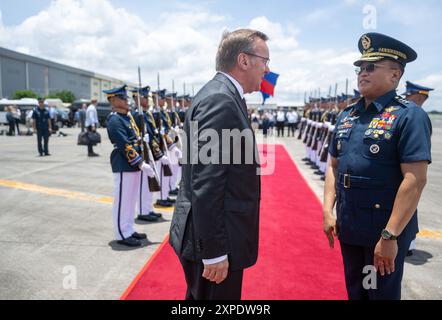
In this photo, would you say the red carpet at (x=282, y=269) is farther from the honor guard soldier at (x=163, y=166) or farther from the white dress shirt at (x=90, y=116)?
the white dress shirt at (x=90, y=116)

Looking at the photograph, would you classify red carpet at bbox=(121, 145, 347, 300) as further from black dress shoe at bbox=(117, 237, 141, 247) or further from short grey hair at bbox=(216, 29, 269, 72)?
short grey hair at bbox=(216, 29, 269, 72)

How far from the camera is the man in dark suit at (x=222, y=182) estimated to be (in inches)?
65.2

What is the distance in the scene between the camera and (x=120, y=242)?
14.5ft

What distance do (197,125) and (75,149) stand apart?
563 inches

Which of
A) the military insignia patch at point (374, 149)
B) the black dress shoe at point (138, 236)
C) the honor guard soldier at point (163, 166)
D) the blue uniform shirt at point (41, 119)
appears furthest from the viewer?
the blue uniform shirt at point (41, 119)

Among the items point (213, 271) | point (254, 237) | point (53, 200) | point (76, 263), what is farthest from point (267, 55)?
point (53, 200)

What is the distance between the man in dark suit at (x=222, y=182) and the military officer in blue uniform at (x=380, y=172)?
2.32 feet

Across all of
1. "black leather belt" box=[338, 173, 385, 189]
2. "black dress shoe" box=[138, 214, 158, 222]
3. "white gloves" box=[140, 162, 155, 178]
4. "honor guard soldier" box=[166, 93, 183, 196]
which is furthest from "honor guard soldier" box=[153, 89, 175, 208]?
"black leather belt" box=[338, 173, 385, 189]

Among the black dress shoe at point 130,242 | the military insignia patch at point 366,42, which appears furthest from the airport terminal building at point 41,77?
the military insignia patch at point 366,42

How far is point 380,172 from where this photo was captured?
2057 millimetres

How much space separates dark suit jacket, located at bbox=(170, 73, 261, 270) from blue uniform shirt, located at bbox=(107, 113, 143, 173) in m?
2.57

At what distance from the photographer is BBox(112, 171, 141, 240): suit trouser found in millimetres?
4379

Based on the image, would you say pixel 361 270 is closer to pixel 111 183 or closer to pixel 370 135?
pixel 370 135

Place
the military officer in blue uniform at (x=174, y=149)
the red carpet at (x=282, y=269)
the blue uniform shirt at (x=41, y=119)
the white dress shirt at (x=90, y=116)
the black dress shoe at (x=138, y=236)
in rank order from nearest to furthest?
1. the red carpet at (x=282, y=269)
2. the black dress shoe at (x=138, y=236)
3. the military officer in blue uniform at (x=174, y=149)
4. the blue uniform shirt at (x=41, y=119)
5. the white dress shirt at (x=90, y=116)
